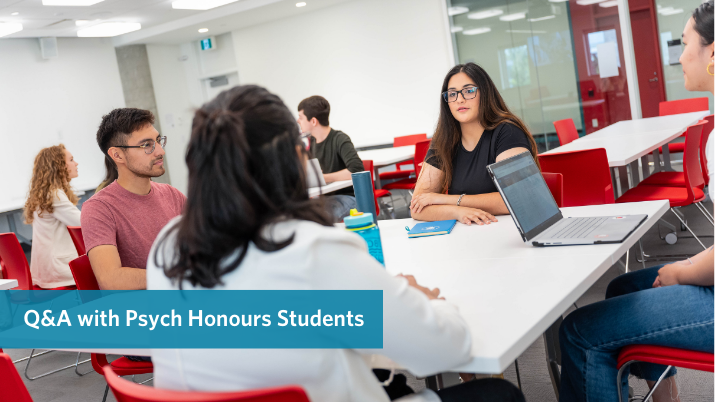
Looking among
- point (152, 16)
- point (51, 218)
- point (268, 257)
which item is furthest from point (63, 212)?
point (152, 16)

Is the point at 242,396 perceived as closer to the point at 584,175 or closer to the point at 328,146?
the point at 584,175

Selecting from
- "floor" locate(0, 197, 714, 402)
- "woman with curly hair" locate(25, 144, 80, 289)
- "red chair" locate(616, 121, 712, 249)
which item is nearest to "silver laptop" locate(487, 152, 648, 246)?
"floor" locate(0, 197, 714, 402)

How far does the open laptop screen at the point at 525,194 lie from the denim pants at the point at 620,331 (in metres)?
0.28

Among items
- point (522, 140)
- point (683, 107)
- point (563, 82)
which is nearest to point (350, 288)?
point (522, 140)

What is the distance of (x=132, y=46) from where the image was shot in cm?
959

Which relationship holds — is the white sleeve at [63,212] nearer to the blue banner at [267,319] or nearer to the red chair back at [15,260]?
the red chair back at [15,260]

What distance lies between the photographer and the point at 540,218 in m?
1.74

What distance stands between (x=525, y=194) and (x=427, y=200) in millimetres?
575

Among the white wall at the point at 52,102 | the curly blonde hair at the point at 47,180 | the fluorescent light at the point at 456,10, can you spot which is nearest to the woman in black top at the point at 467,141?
the curly blonde hair at the point at 47,180

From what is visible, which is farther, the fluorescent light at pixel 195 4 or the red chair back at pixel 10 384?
the fluorescent light at pixel 195 4

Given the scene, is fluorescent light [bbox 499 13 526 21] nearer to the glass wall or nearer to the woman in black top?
the glass wall

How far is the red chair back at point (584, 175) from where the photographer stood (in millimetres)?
3008

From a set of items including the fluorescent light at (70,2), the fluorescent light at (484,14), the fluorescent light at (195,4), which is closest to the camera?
the fluorescent light at (70,2)

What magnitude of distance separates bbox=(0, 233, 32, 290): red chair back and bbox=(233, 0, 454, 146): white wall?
5165 millimetres
